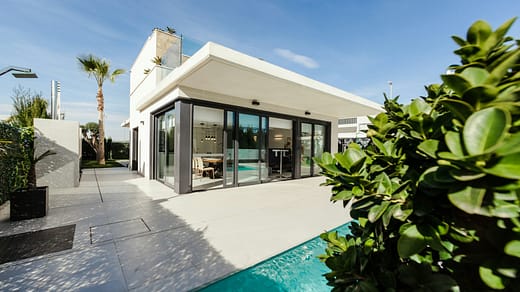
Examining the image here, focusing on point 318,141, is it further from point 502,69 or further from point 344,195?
point 502,69

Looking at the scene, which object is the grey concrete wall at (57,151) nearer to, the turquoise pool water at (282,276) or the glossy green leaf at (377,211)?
the turquoise pool water at (282,276)

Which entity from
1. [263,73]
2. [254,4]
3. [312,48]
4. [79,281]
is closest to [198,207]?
[79,281]

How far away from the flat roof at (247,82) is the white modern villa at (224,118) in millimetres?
20

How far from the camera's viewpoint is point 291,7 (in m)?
7.04

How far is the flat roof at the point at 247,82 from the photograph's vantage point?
4.41m

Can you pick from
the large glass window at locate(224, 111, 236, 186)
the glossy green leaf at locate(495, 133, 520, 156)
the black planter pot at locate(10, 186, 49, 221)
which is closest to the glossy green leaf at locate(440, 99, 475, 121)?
the glossy green leaf at locate(495, 133, 520, 156)

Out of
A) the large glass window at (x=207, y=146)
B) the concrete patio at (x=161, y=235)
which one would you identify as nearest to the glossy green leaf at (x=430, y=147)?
the concrete patio at (x=161, y=235)

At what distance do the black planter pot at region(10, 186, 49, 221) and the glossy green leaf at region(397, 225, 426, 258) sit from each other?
5.82 metres

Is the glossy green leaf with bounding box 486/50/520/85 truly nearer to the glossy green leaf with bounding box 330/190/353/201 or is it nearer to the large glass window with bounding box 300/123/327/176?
the glossy green leaf with bounding box 330/190/353/201

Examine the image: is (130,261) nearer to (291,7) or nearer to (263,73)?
(263,73)

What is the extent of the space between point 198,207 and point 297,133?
592 cm

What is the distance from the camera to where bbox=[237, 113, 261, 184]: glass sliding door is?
7543 millimetres

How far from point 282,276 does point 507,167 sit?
2.53 meters

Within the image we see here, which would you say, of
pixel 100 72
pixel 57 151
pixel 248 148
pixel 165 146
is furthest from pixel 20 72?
pixel 100 72
